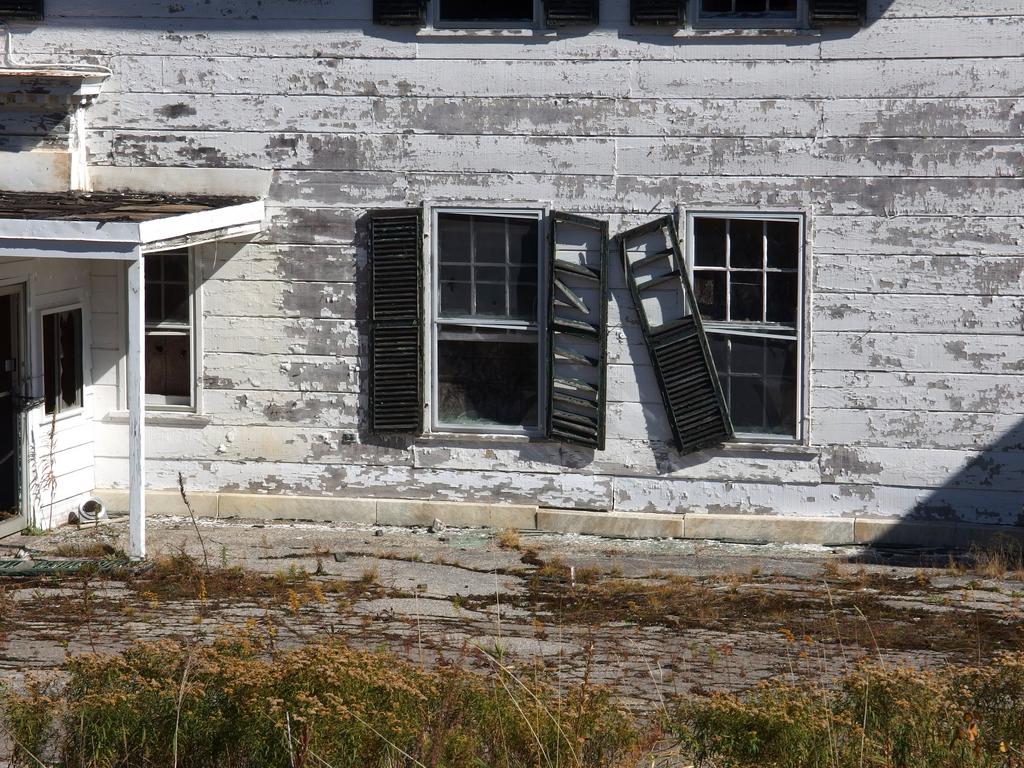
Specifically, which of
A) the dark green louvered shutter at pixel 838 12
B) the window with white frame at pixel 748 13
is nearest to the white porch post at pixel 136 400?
the window with white frame at pixel 748 13

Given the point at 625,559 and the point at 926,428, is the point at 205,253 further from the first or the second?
the point at 926,428

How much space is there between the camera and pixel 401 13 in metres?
10.8

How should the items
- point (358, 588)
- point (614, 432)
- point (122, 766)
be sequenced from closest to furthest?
point (122, 766) → point (358, 588) → point (614, 432)

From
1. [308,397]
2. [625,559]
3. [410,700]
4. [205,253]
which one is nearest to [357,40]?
[205,253]

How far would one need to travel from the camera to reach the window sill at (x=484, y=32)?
1073 cm

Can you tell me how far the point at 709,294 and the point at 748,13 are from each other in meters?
2.08

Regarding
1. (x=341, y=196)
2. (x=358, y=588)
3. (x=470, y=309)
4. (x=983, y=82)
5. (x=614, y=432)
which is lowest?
(x=358, y=588)

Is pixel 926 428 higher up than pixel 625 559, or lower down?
higher up

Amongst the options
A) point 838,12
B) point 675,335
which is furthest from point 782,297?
point 838,12

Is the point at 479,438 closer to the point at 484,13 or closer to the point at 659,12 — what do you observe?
the point at 484,13

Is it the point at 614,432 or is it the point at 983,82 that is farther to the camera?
the point at 614,432

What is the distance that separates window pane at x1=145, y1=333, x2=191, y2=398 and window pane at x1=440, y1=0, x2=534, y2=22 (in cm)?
329

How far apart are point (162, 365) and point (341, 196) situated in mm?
2029

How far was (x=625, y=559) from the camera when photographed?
1041cm
